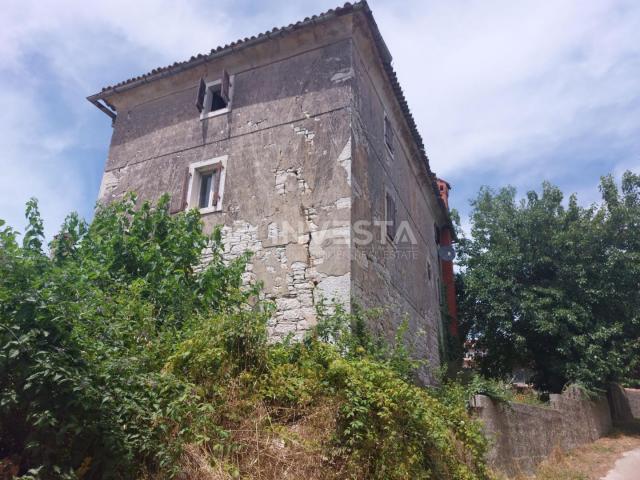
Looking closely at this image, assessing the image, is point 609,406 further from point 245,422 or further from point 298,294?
point 245,422

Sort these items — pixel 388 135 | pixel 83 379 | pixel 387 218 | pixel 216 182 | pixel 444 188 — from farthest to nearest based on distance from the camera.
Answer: pixel 444 188, pixel 388 135, pixel 387 218, pixel 216 182, pixel 83 379

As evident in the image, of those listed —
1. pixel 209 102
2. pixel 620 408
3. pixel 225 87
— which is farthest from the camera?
pixel 620 408

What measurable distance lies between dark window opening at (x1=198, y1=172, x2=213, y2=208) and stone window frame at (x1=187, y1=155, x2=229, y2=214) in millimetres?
59

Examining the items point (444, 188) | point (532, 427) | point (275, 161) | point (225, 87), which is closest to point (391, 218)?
point (275, 161)

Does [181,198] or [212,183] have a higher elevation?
[212,183]

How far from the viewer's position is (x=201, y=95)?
999 cm

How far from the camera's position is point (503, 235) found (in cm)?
1609

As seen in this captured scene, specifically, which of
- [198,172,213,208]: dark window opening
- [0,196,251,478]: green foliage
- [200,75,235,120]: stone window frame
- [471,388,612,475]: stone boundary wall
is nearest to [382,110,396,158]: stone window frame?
[200,75,235,120]: stone window frame

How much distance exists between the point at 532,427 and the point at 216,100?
9382 millimetres

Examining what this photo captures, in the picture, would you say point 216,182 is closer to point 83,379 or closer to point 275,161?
point 275,161

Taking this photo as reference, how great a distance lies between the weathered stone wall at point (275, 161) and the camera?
7699mm

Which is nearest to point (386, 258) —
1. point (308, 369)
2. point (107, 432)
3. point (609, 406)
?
point (308, 369)

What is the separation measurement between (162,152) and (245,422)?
702 centimetres

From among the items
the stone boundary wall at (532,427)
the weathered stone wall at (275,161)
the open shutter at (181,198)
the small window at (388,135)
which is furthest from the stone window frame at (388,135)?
the stone boundary wall at (532,427)
